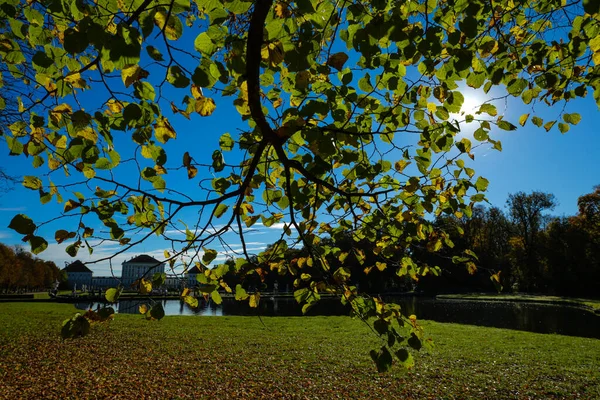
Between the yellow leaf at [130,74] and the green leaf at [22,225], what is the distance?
27.4 inches

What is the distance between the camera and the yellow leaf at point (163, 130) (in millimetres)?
1960

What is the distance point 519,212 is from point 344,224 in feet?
171

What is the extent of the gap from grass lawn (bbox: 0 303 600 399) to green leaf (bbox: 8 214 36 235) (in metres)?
5.20

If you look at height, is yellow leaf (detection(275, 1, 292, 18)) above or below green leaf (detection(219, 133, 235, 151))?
above

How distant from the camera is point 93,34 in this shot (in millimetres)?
1218

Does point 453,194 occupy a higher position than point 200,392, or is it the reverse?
point 453,194

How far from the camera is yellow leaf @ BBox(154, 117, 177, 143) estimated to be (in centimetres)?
196

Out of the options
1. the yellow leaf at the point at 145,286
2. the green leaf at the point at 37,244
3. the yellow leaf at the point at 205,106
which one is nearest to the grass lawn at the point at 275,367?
the yellow leaf at the point at 145,286

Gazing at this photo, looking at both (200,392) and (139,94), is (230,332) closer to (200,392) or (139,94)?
(200,392)

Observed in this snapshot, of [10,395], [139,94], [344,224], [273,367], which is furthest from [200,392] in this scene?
[139,94]

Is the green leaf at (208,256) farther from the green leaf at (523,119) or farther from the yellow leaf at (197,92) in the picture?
the green leaf at (523,119)

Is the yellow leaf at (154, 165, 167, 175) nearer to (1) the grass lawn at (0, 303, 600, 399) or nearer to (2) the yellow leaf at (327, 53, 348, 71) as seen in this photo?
(2) the yellow leaf at (327, 53, 348, 71)

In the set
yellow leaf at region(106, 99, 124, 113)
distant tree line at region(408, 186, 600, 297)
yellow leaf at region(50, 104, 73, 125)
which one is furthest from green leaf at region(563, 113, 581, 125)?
distant tree line at region(408, 186, 600, 297)

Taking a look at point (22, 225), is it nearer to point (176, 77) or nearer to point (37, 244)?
point (37, 244)
